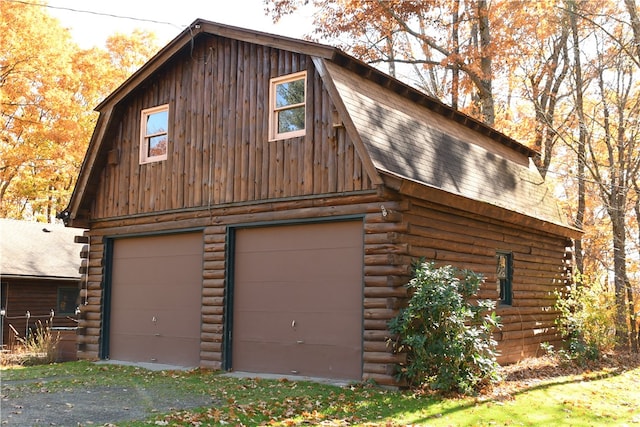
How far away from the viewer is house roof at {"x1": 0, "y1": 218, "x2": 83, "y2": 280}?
931 inches

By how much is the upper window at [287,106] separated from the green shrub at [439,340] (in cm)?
399

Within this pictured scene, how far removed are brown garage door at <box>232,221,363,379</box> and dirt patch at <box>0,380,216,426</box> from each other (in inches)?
94.3

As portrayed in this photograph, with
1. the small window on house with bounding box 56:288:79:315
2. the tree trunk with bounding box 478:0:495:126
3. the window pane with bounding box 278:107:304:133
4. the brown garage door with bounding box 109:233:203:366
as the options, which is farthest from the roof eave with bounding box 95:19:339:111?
the small window on house with bounding box 56:288:79:315

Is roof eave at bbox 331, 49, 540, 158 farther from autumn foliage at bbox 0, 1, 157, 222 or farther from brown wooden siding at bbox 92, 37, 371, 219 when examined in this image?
autumn foliage at bbox 0, 1, 157, 222

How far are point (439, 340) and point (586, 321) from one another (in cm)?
745

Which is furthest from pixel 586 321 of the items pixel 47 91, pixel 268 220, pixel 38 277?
pixel 47 91

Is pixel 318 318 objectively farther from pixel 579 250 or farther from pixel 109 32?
pixel 109 32

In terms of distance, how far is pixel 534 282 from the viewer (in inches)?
653

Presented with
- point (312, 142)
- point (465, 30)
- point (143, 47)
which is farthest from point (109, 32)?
A: point (312, 142)

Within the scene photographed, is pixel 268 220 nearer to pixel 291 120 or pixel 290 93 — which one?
pixel 291 120

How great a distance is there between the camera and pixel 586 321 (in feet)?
53.6

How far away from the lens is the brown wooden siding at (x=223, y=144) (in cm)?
1248

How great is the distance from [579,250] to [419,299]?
52.7ft

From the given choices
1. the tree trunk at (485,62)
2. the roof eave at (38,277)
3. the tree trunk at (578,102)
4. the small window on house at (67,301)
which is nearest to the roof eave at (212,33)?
the tree trunk at (578,102)
